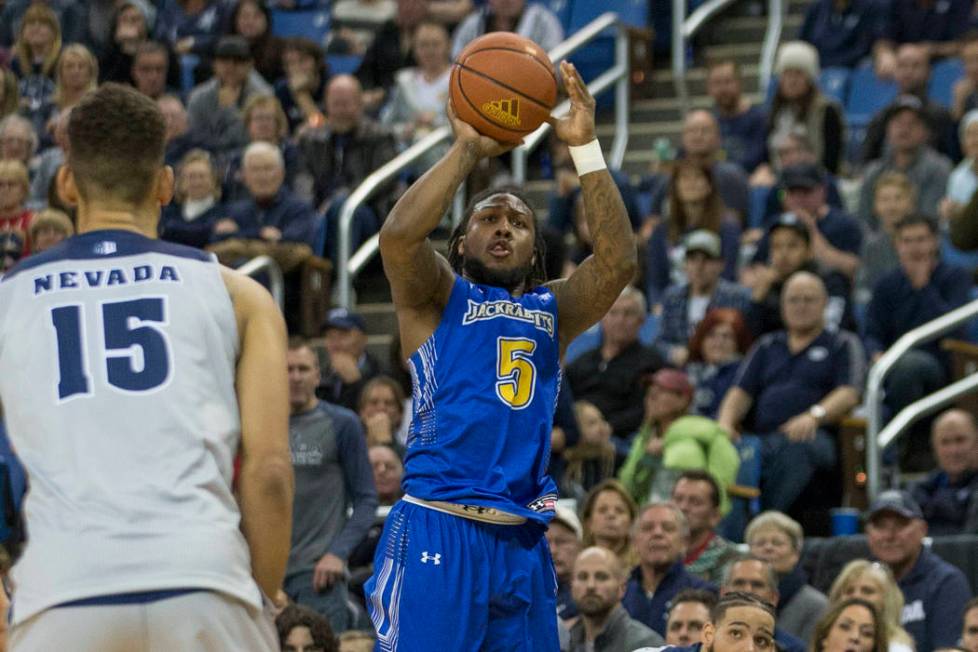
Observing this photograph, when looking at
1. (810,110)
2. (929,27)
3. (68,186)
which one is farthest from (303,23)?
(68,186)

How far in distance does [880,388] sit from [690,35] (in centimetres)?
598

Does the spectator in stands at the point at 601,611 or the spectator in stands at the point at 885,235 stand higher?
the spectator in stands at the point at 885,235

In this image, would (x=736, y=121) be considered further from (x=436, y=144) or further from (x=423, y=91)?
(x=423, y=91)

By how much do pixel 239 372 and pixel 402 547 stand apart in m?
2.15

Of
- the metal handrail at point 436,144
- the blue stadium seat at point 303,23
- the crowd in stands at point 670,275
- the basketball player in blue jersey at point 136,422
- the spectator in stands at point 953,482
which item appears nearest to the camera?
the basketball player in blue jersey at point 136,422

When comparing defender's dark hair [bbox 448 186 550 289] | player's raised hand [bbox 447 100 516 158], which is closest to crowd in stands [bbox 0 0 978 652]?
defender's dark hair [bbox 448 186 550 289]

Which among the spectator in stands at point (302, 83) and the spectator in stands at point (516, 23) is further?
the spectator in stands at point (302, 83)

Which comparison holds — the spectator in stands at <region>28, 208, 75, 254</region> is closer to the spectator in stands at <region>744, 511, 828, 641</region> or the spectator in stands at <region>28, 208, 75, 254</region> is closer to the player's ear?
the spectator in stands at <region>744, 511, 828, 641</region>

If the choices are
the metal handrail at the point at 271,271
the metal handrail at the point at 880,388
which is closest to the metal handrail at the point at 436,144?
the metal handrail at the point at 271,271

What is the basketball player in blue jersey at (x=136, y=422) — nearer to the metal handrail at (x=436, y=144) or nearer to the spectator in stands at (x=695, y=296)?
the metal handrail at (x=436, y=144)

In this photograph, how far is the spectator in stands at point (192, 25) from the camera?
56.8 ft

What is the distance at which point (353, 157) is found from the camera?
15.0 metres

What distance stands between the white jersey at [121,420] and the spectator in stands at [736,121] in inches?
435

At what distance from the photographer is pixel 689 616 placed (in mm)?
9055
